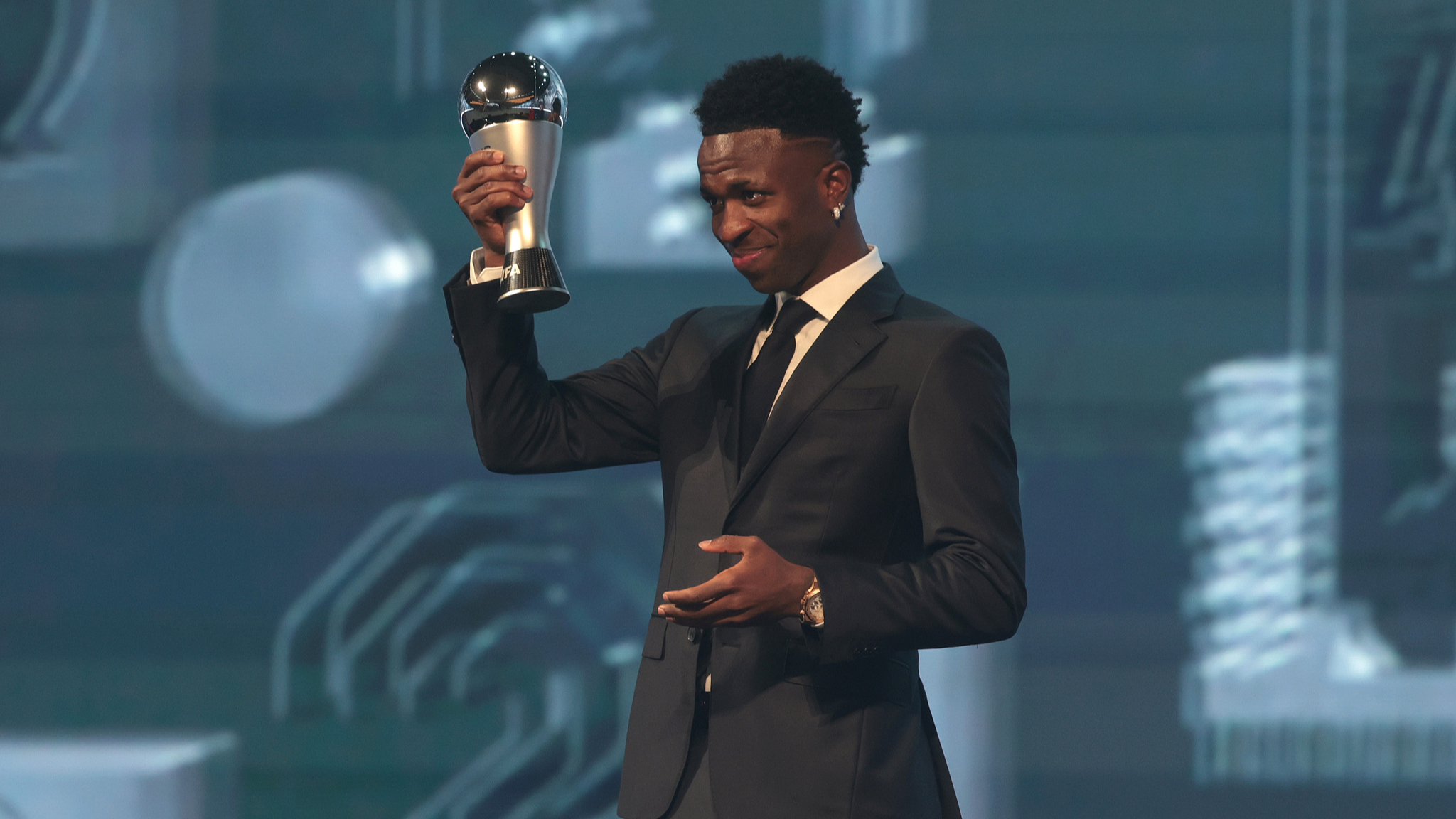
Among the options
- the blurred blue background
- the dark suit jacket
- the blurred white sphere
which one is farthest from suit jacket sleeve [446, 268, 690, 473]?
the blurred white sphere

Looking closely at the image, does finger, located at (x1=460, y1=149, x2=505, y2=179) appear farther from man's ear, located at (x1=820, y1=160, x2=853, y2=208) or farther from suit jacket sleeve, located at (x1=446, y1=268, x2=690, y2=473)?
man's ear, located at (x1=820, y1=160, x2=853, y2=208)

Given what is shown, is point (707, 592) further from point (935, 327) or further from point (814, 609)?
point (935, 327)

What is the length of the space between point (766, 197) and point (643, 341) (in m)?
1.53

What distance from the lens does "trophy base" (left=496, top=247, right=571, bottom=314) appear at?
1.05m

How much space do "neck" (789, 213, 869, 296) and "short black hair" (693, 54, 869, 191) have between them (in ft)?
0.16

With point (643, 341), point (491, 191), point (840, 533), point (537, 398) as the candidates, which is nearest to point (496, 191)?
point (491, 191)

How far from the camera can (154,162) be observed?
2730 millimetres

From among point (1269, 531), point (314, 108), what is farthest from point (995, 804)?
point (314, 108)

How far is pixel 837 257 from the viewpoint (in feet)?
3.82

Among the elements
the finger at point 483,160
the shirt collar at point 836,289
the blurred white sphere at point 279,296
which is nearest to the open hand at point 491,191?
the finger at point 483,160

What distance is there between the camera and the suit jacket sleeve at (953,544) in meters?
0.95

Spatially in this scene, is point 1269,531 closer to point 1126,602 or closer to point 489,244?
point 1126,602

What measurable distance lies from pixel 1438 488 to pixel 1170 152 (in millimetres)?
861

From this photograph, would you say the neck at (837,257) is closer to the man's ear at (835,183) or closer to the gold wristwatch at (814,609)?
the man's ear at (835,183)
